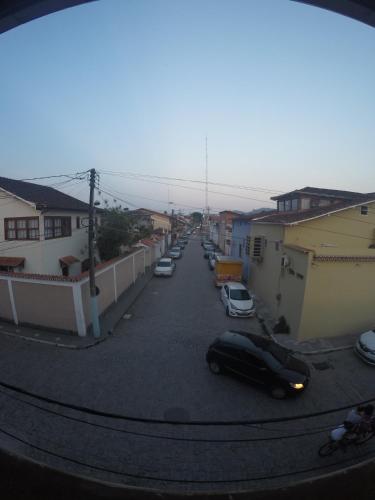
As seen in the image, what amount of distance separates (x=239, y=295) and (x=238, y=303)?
0.76 meters

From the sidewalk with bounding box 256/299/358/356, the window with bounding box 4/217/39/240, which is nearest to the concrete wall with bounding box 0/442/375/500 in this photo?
the sidewalk with bounding box 256/299/358/356

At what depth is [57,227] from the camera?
16188mm

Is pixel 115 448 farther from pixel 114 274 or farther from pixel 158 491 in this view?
pixel 114 274

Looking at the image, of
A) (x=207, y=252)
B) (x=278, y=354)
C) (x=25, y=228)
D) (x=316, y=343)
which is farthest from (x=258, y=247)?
(x=207, y=252)

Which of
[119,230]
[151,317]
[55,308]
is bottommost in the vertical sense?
[151,317]

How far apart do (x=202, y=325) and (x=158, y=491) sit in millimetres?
7850

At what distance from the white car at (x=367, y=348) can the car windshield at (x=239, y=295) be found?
5.47 m

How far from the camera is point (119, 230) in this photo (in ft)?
62.9

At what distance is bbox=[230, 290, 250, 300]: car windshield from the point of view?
44.6ft

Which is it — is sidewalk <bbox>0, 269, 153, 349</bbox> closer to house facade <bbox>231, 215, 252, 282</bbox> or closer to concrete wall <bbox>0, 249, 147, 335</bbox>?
concrete wall <bbox>0, 249, 147, 335</bbox>


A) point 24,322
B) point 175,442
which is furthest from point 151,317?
point 175,442

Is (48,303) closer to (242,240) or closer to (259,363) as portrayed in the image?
(259,363)

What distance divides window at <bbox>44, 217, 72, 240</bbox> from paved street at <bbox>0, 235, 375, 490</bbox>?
698 centimetres

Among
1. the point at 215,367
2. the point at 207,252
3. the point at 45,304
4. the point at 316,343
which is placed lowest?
the point at 207,252
